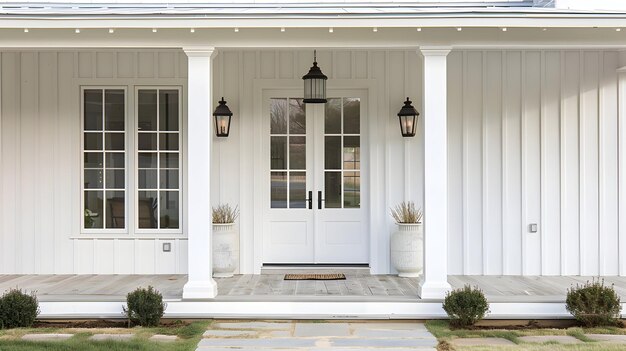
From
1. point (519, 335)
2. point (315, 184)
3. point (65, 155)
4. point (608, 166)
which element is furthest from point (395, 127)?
point (65, 155)

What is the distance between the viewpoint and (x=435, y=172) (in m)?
5.87

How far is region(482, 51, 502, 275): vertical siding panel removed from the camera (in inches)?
293

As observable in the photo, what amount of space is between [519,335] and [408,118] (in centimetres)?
293

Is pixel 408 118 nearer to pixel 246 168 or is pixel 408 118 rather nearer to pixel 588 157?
pixel 246 168

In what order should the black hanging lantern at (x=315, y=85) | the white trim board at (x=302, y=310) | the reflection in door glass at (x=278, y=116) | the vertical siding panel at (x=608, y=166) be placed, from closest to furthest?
1. the white trim board at (x=302, y=310)
2. the black hanging lantern at (x=315, y=85)
3. the vertical siding panel at (x=608, y=166)
4. the reflection in door glass at (x=278, y=116)

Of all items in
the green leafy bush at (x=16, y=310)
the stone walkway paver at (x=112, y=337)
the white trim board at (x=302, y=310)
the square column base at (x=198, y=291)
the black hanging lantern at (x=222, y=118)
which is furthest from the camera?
the black hanging lantern at (x=222, y=118)

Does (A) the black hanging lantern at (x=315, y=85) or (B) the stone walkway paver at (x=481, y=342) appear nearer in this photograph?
(B) the stone walkway paver at (x=481, y=342)

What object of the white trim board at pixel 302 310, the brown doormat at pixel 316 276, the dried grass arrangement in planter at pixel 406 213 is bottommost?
the white trim board at pixel 302 310

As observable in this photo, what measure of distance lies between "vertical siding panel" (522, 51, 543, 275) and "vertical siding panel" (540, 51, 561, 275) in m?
0.06

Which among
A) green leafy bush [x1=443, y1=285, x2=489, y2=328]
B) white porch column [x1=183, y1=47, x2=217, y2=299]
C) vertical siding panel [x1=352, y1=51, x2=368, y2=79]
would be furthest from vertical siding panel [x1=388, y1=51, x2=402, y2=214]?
white porch column [x1=183, y1=47, x2=217, y2=299]

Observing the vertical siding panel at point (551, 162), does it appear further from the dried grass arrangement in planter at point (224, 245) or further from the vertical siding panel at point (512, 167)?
the dried grass arrangement in planter at point (224, 245)

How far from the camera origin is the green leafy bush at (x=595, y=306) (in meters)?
5.36

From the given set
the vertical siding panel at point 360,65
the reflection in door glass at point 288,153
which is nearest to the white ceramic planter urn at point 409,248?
the reflection in door glass at point 288,153

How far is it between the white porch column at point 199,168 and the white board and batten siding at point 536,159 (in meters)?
3.06
